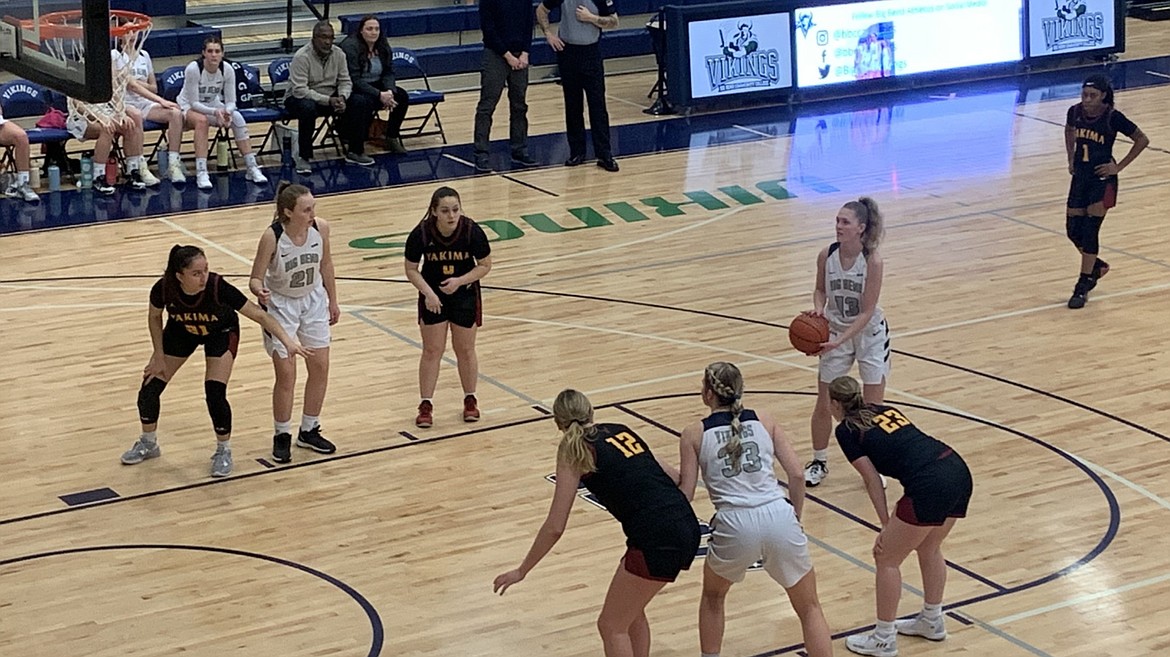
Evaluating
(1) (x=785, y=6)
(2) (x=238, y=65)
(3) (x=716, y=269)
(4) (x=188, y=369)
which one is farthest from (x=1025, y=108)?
(4) (x=188, y=369)

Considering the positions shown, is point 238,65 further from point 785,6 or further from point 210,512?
point 210,512

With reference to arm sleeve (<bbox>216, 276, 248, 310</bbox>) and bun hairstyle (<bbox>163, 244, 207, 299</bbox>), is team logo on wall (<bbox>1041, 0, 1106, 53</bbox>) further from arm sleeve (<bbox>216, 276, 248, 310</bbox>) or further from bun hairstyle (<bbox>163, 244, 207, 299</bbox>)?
bun hairstyle (<bbox>163, 244, 207, 299</bbox>)

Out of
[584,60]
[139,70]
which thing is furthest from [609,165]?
[139,70]

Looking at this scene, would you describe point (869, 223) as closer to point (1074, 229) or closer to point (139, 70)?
point (1074, 229)

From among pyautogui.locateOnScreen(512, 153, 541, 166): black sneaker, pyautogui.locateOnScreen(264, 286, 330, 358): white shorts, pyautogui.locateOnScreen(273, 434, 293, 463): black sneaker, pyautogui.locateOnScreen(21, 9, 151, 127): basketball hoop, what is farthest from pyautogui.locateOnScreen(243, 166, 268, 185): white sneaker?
pyautogui.locateOnScreen(273, 434, 293, 463): black sneaker

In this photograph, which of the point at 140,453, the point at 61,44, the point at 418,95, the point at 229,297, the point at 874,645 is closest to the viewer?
the point at 874,645

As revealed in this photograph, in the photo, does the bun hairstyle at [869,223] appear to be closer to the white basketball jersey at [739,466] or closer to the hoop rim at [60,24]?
the white basketball jersey at [739,466]

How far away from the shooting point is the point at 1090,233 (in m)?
12.9

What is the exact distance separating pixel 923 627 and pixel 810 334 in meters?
2.05

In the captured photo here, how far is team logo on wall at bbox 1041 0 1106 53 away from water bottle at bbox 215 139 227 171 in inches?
446

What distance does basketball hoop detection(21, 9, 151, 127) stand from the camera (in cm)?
850

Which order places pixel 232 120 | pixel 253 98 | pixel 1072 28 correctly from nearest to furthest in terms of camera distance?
pixel 232 120
pixel 253 98
pixel 1072 28

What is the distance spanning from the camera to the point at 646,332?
12633mm

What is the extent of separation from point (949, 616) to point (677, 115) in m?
12.9
